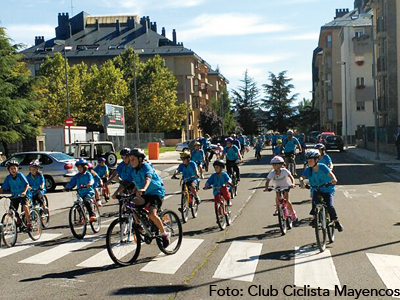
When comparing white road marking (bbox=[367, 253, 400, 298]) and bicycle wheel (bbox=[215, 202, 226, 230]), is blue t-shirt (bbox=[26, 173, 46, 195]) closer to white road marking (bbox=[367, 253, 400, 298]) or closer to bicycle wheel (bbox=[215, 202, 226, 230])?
bicycle wheel (bbox=[215, 202, 226, 230])

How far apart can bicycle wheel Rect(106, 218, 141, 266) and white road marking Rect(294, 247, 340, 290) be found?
7.77 feet

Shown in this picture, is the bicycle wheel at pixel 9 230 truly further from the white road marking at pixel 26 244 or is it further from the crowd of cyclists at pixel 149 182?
the crowd of cyclists at pixel 149 182

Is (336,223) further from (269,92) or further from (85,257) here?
(269,92)

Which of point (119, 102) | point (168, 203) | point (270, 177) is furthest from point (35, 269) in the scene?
point (119, 102)

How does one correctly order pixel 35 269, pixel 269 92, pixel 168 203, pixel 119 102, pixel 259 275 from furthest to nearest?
pixel 269 92
pixel 119 102
pixel 168 203
pixel 35 269
pixel 259 275

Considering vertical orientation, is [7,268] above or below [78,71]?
below

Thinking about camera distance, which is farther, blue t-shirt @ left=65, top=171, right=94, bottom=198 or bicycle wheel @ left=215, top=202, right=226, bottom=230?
bicycle wheel @ left=215, top=202, right=226, bottom=230

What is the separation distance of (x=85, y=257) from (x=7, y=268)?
123 cm

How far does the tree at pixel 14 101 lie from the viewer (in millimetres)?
33000

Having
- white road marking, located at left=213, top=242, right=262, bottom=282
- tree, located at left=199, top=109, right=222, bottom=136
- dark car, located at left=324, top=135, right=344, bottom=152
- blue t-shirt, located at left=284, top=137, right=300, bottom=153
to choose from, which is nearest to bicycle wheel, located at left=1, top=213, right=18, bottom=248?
white road marking, located at left=213, top=242, right=262, bottom=282

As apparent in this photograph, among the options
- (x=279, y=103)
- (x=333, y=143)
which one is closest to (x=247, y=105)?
(x=279, y=103)

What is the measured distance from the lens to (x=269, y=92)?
419ft

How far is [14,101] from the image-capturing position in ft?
111

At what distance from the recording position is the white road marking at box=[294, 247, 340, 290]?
24.6 ft
